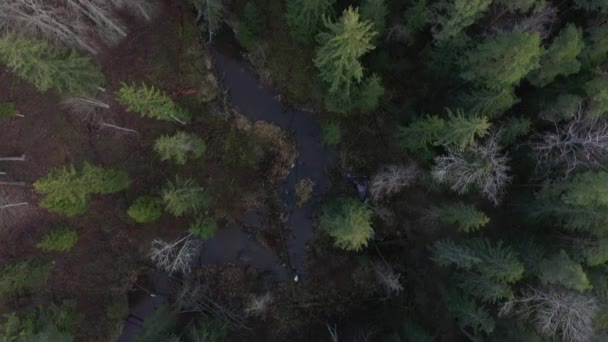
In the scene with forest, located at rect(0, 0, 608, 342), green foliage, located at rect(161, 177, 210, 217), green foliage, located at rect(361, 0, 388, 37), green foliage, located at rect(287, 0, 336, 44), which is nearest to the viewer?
green foliage, located at rect(361, 0, 388, 37)

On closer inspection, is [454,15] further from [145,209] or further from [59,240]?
[59,240]

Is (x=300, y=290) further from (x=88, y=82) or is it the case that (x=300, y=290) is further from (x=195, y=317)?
(x=88, y=82)

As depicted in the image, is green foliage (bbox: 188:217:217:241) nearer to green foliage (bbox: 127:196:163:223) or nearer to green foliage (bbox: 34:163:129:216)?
green foliage (bbox: 127:196:163:223)

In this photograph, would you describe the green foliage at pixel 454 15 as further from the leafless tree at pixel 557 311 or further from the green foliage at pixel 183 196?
the green foliage at pixel 183 196

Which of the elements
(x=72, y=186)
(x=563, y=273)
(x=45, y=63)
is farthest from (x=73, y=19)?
(x=563, y=273)

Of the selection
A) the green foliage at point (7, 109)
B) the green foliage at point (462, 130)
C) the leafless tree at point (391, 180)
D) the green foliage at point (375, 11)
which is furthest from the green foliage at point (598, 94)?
the green foliage at point (7, 109)

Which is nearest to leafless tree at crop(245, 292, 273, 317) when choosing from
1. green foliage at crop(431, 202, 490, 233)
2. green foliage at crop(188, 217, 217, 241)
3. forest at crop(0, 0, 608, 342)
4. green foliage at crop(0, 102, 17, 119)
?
forest at crop(0, 0, 608, 342)
